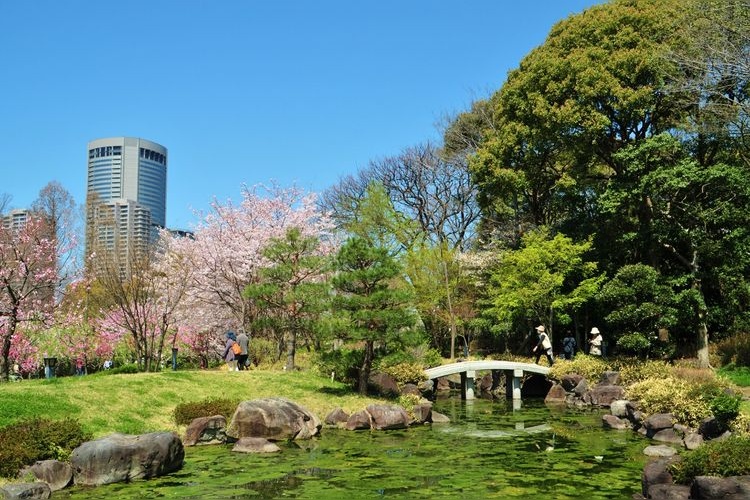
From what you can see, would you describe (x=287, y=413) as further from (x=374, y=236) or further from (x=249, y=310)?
(x=374, y=236)

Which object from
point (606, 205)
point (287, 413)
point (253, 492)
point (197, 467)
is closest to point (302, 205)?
point (606, 205)

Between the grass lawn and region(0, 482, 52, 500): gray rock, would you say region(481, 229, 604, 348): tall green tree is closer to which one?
the grass lawn

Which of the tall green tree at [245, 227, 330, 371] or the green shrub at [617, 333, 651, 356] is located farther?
the green shrub at [617, 333, 651, 356]

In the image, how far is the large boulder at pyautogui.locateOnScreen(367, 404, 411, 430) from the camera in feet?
60.3

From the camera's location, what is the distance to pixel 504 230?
38000 millimetres

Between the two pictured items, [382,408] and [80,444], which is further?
[382,408]

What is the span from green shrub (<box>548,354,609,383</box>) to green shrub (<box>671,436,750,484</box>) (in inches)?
607

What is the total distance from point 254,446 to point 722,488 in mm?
9654

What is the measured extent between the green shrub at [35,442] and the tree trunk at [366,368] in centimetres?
979

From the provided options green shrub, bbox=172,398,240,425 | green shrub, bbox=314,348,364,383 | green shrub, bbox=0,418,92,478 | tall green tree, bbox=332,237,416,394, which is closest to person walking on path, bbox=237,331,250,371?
green shrub, bbox=314,348,364,383

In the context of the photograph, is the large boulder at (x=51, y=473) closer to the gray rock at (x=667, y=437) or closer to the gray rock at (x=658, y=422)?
the gray rock at (x=667, y=437)

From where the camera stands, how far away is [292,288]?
23938mm

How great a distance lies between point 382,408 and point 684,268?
52.6 ft

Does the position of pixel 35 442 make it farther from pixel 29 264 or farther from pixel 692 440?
pixel 692 440
